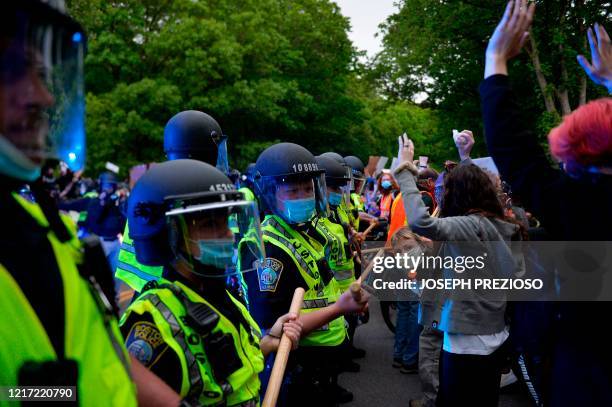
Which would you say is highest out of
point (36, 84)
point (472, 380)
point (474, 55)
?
point (474, 55)

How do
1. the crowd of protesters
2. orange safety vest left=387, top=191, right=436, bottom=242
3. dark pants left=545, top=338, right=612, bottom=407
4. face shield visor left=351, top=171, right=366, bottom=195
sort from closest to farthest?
the crowd of protesters, dark pants left=545, top=338, right=612, bottom=407, orange safety vest left=387, top=191, right=436, bottom=242, face shield visor left=351, top=171, right=366, bottom=195

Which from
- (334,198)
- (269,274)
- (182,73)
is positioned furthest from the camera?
(182,73)

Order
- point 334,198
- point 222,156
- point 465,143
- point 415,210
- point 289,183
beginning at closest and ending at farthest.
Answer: point 415,210
point 289,183
point 465,143
point 222,156
point 334,198

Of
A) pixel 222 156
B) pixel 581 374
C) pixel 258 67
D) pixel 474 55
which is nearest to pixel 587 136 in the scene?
pixel 581 374

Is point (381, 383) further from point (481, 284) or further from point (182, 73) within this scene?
point (182, 73)

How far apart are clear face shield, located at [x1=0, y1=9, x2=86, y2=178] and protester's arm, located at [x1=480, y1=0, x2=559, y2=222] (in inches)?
60.3

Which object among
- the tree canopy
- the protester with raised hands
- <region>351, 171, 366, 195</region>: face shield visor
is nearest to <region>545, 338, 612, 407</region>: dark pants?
the protester with raised hands

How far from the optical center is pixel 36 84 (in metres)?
1.09

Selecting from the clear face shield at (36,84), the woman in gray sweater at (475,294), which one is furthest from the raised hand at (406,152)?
the clear face shield at (36,84)

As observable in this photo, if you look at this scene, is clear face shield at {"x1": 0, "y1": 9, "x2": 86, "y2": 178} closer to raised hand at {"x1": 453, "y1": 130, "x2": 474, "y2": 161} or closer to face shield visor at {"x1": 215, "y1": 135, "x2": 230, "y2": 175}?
face shield visor at {"x1": 215, "y1": 135, "x2": 230, "y2": 175}

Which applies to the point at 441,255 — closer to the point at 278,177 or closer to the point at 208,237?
the point at 278,177

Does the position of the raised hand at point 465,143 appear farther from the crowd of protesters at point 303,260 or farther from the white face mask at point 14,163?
the white face mask at point 14,163

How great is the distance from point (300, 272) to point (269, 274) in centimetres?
21

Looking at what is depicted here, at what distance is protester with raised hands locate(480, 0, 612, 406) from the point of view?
1.90 metres
